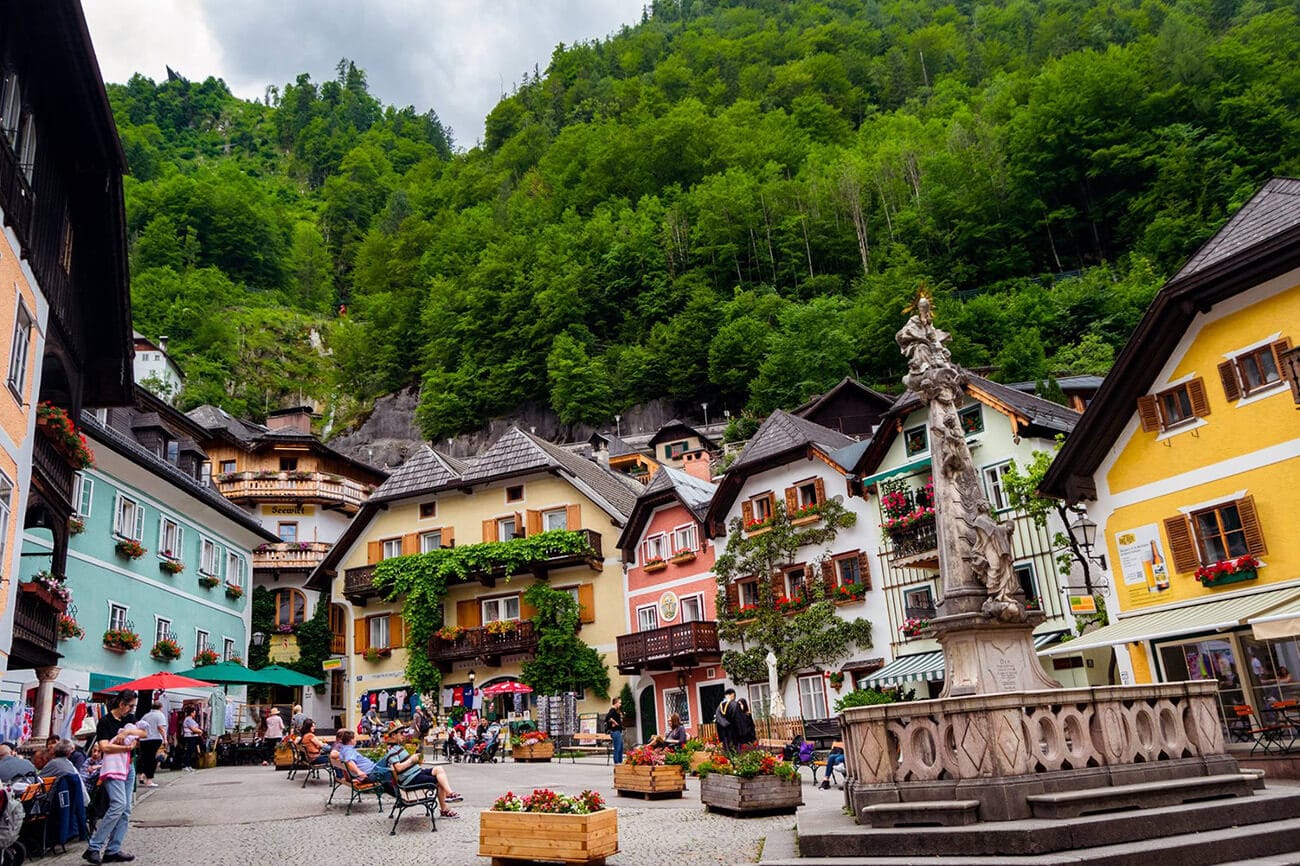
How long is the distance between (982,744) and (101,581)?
24.2 metres

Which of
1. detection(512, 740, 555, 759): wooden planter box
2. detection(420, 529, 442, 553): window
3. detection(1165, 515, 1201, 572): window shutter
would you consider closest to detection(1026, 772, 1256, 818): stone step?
detection(1165, 515, 1201, 572): window shutter

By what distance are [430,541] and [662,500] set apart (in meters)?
10.7

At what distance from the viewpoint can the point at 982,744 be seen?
32.3ft

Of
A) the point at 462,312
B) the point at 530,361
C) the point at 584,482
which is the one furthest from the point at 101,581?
the point at 462,312

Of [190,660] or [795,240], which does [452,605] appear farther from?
[795,240]

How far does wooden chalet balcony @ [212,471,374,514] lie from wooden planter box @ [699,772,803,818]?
116 feet

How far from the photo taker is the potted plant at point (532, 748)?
27.8 metres

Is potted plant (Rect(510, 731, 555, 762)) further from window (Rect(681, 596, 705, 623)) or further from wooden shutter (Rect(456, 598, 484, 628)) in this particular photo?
wooden shutter (Rect(456, 598, 484, 628))

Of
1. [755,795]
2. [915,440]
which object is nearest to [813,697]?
[915,440]

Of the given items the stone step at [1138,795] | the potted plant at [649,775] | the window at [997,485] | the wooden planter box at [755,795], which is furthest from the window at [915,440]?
the stone step at [1138,795]

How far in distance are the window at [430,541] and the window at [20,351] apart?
26.7 m

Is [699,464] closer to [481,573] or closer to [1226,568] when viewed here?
[481,573]

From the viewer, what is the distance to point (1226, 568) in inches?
758

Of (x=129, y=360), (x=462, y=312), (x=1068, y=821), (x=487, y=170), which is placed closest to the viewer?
(x=1068, y=821)
